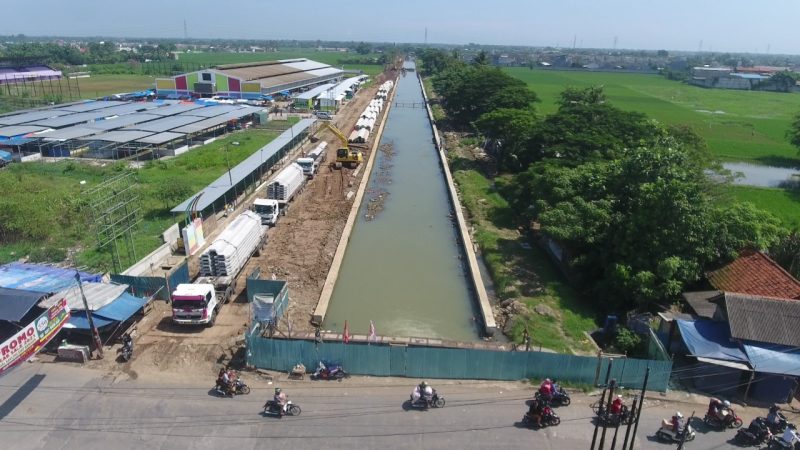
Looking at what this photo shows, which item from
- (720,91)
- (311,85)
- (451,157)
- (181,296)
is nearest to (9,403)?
(181,296)

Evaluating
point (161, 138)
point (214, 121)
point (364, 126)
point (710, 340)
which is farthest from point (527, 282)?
point (214, 121)

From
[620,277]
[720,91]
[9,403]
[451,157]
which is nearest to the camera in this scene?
[9,403]

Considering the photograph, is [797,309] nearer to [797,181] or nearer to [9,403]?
[9,403]

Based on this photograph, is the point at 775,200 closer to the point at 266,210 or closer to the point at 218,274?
the point at 266,210

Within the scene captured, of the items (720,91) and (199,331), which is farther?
(720,91)

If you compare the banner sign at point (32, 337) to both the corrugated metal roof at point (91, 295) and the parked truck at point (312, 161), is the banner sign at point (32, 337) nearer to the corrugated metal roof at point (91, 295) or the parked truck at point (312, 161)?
the corrugated metal roof at point (91, 295)
